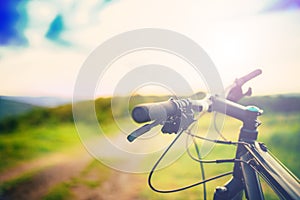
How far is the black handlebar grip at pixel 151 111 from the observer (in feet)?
2.08

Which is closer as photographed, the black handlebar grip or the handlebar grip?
the black handlebar grip

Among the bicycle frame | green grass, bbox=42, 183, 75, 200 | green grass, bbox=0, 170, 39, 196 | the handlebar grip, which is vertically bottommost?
the bicycle frame

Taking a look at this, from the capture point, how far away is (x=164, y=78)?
1.02 meters

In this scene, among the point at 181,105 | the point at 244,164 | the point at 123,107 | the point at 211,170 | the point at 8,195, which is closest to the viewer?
the point at 181,105

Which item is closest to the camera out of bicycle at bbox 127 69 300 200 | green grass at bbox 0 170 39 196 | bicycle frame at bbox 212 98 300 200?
bicycle at bbox 127 69 300 200

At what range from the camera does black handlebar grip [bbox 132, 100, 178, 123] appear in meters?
0.63

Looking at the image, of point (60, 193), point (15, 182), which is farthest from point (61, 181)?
point (15, 182)

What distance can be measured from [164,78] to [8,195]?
239 cm

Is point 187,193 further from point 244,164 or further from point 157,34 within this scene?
point 157,34

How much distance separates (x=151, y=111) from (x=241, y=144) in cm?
70

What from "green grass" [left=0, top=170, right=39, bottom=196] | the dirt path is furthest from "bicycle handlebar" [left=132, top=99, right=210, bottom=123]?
"green grass" [left=0, top=170, right=39, bottom=196]

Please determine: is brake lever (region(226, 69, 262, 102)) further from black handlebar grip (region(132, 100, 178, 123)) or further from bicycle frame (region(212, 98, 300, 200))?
black handlebar grip (region(132, 100, 178, 123))

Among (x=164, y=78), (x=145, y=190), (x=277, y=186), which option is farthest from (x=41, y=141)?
(x=277, y=186)

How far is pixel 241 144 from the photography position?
122 centimetres
